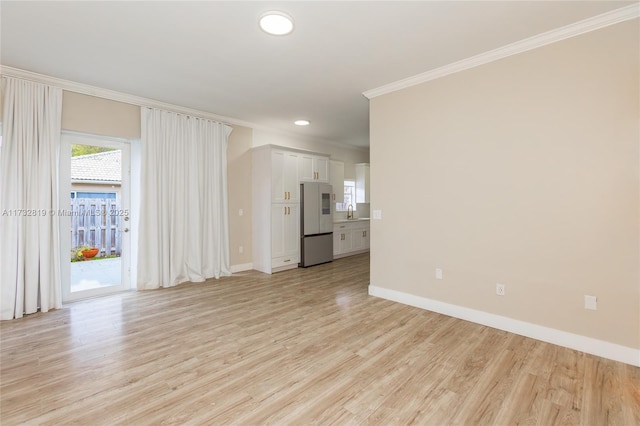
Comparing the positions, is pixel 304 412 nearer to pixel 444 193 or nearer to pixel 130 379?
pixel 130 379

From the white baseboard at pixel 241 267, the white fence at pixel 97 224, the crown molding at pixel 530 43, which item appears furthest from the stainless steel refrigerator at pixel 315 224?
the white fence at pixel 97 224

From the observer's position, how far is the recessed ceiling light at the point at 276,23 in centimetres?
243

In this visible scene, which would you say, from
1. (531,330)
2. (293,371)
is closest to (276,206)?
(293,371)

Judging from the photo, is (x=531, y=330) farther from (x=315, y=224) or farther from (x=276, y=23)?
(x=315, y=224)

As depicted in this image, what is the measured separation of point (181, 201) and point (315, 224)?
2640mm

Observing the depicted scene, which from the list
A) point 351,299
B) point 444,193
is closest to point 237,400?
point 351,299

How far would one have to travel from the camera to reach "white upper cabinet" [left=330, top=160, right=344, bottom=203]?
724cm

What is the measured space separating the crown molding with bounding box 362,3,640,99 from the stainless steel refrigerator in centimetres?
283

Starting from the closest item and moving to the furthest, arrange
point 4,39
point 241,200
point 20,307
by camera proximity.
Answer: point 4,39
point 20,307
point 241,200

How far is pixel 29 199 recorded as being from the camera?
3.50 m

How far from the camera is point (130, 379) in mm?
2217

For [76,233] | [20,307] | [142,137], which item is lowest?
[20,307]

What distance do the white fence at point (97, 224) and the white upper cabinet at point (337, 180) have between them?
438 centimetres

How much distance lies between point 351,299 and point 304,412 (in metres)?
2.25
